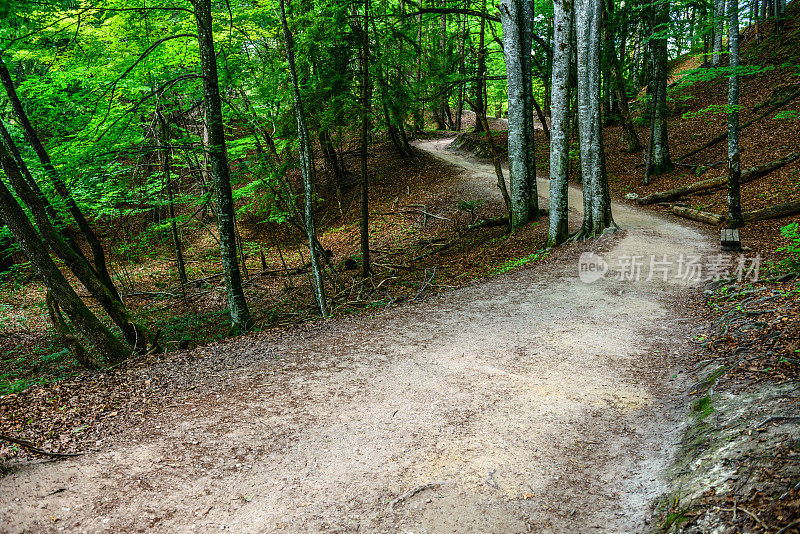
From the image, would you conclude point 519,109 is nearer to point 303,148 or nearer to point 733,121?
point 733,121

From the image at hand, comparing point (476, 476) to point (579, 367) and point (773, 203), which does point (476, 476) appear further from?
point (773, 203)

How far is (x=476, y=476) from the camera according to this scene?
4.20m

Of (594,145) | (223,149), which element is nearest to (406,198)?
(594,145)

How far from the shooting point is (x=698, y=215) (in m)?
13.2

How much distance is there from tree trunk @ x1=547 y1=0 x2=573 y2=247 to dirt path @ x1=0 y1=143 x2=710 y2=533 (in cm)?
493

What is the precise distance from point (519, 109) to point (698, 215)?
608 cm

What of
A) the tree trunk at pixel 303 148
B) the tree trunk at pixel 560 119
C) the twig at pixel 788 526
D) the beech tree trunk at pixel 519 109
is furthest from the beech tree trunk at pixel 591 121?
the twig at pixel 788 526

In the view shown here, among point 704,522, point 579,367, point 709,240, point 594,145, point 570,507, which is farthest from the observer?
point 594,145

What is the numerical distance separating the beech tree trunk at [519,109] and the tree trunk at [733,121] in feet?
16.2

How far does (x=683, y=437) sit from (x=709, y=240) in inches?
342

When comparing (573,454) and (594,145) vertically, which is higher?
(594,145)

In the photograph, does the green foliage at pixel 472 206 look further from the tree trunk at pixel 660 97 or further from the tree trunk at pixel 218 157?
the tree trunk at pixel 218 157

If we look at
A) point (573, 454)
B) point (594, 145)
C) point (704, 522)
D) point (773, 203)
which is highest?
point (594, 145)

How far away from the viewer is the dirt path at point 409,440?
3764 millimetres
